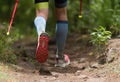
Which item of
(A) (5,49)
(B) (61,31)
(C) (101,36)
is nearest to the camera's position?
(A) (5,49)

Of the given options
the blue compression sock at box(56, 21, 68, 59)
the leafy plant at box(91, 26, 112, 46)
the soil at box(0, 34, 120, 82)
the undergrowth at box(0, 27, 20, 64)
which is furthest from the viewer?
the leafy plant at box(91, 26, 112, 46)

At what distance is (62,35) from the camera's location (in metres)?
5.70

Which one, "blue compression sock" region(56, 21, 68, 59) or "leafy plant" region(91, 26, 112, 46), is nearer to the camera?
"blue compression sock" region(56, 21, 68, 59)

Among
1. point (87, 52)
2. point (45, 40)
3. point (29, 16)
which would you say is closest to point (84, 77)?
point (45, 40)

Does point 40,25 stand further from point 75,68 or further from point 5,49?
point 75,68

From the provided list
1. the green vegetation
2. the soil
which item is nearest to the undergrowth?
the green vegetation

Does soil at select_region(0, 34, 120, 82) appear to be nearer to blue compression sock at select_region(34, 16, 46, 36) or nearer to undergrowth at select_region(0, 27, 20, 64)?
undergrowth at select_region(0, 27, 20, 64)

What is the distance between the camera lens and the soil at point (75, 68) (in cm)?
463

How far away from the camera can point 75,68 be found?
18.7 feet

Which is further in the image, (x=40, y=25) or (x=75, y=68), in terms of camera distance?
(x=75, y=68)

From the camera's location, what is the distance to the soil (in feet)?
15.2

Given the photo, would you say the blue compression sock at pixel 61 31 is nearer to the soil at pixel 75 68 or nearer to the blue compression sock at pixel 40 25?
the soil at pixel 75 68

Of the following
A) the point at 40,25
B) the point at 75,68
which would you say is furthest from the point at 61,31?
the point at 40,25

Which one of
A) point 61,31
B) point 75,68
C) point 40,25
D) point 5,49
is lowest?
point 75,68
